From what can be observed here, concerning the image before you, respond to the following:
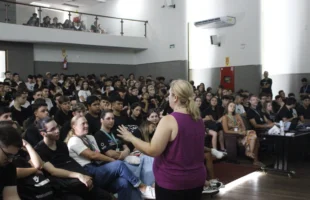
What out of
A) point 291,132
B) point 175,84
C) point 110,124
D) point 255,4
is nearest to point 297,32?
point 255,4

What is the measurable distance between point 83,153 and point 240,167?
3.43 meters

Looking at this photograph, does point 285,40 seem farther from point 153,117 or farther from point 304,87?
point 153,117

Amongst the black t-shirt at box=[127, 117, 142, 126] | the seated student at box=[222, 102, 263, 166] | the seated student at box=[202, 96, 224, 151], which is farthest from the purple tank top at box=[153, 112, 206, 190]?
the seated student at box=[202, 96, 224, 151]

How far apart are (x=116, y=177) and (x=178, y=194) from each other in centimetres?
160

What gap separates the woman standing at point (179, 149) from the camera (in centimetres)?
203

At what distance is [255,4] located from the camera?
1145cm

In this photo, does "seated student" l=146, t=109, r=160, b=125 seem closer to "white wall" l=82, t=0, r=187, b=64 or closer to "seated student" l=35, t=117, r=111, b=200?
"seated student" l=35, t=117, r=111, b=200

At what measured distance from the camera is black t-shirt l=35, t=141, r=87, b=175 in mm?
3133

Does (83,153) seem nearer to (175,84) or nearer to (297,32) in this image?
(175,84)

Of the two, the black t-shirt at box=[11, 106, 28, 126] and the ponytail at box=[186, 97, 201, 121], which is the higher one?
the ponytail at box=[186, 97, 201, 121]

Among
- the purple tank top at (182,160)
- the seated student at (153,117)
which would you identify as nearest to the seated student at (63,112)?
the seated student at (153,117)

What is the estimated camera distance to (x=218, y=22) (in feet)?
39.3

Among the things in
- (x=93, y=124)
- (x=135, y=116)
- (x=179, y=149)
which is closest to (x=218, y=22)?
(x=135, y=116)

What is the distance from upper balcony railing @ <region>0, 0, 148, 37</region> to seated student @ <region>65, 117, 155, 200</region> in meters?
9.41
